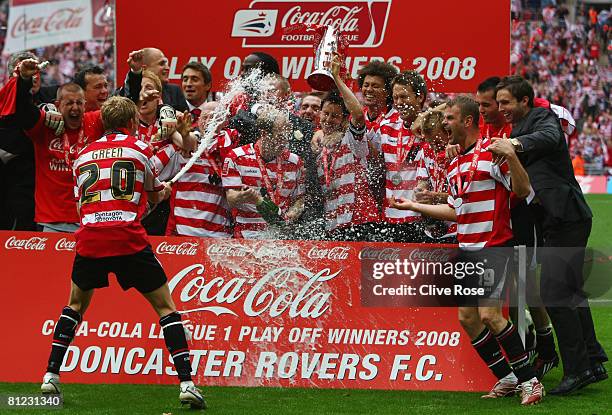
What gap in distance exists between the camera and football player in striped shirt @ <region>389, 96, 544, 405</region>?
6.35 meters

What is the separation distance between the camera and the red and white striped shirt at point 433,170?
721 centimetres

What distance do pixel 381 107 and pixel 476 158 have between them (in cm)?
127

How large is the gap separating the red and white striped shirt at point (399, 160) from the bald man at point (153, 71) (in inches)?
71.4

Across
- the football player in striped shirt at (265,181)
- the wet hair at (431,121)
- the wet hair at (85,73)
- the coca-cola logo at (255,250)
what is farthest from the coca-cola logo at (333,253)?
the wet hair at (85,73)

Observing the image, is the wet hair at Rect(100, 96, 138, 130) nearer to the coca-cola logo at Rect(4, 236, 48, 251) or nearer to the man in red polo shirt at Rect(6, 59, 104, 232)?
the man in red polo shirt at Rect(6, 59, 104, 232)

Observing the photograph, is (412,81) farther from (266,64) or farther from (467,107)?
(266,64)

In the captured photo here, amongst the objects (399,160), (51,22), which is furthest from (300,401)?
(51,22)

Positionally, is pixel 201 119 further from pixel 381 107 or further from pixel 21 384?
pixel 21 384

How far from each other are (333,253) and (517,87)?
1.58 m

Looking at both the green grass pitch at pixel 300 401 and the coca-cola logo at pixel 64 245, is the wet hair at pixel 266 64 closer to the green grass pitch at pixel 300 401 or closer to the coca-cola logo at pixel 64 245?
the coca-cola logo at pixel 64 245

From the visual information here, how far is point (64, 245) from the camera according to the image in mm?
7035

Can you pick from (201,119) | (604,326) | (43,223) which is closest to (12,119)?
(43,223)

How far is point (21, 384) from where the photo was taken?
6.86 metres

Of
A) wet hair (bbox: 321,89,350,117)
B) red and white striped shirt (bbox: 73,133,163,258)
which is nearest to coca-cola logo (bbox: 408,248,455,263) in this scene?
wet hair (bbox: 321,89,350,117)
